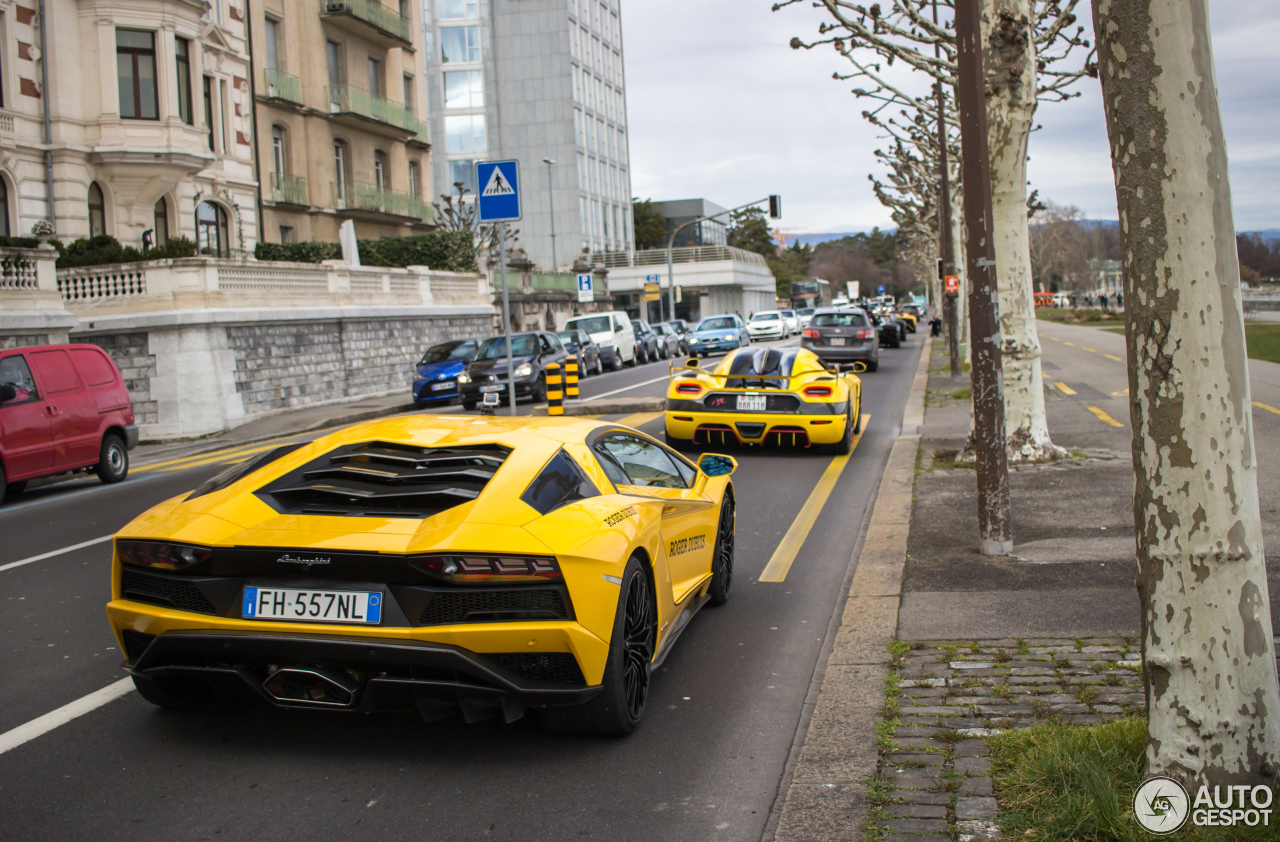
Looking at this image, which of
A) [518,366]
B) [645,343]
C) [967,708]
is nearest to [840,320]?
[518,366]

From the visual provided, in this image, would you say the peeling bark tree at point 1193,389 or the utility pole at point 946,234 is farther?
the utility pole at point 946,234

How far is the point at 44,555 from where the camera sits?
28.4 ft

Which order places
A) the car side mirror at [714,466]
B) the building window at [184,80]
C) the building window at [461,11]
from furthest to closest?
1. the building window at [461,11]
2. the building window at [184,80]
3. the car side mirror at [714,466]

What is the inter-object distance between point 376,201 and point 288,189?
5.03 metres

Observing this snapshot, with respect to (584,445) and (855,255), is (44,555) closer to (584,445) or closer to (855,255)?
(584,445)

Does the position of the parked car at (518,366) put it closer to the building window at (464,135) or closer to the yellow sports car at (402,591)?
the yellow sports car at (402,591)

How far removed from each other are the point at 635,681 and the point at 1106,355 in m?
32.7

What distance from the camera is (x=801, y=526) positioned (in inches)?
363

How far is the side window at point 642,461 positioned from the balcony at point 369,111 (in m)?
34.8

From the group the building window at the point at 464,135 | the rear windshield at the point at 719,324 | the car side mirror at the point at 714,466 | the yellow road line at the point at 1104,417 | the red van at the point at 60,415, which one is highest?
the building window at the point at 464,135

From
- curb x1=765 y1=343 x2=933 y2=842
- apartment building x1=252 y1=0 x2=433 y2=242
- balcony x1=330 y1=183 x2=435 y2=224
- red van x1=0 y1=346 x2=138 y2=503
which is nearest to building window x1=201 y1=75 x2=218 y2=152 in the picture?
apartment building x1=252 y1=0 x2=433 y2=242

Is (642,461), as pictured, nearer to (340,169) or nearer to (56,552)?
(56,552)

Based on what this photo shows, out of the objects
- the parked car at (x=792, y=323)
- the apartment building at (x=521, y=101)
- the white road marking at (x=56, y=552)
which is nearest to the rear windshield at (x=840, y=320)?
the white road marking at (x=56, y=552)

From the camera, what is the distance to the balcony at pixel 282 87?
34.6m
